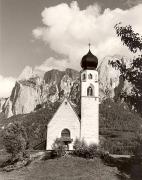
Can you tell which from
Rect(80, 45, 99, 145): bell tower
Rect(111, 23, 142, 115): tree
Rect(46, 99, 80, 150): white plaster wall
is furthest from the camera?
Rect(80, 45, 99, 145): bell tower

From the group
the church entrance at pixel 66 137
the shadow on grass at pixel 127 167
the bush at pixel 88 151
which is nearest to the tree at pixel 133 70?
the shadow on grass at pixel 127 167

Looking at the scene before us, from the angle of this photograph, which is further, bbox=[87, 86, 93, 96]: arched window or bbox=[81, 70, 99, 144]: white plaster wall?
bbox=[87, 86, 93, 96]: arched window

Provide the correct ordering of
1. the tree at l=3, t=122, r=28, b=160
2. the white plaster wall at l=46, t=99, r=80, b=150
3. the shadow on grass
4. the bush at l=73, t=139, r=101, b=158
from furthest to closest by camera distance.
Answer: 1. the white plaster wall at l=46, t=99, r=80, b=150
2. the tree at l=3, t=122, r=28, b=160
3. the bush at l=73, t=139, r=101, b=158
4. the shadow on grass

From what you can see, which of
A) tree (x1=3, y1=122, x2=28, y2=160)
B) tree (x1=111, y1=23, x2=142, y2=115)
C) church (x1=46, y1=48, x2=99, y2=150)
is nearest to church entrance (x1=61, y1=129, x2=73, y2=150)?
Answer: church (x1=46, y1=48, x2=99, y2=150)

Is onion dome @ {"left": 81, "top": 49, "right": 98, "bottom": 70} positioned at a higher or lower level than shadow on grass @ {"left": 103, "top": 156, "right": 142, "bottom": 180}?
higher

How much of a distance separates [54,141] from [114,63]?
28458 mm

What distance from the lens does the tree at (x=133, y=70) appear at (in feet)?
63.7

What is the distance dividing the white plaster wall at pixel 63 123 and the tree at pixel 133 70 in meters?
28.2

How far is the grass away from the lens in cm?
3244

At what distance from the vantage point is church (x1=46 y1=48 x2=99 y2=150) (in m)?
47.8

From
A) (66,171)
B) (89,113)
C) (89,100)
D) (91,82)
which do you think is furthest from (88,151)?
(91,82)

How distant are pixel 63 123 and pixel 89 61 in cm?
917

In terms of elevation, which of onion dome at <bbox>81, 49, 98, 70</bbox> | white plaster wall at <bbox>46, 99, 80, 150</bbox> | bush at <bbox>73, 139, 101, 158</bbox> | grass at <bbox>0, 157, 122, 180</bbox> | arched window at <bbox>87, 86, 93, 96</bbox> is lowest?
grass at <bbox>0, 157, 122, 180</bbox>

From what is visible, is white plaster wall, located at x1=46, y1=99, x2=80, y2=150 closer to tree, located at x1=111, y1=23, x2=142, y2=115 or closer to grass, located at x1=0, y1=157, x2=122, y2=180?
grass, located at x1=0, y1=157, x2=122, y2=180
